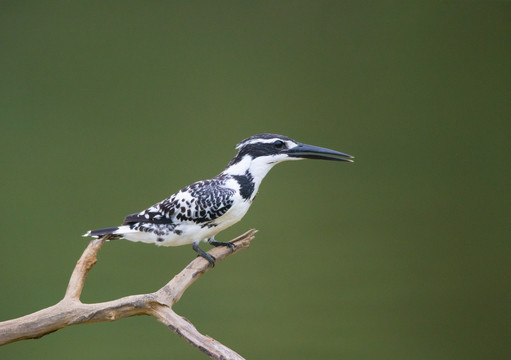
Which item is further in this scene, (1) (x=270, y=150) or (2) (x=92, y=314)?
(1) (x=270, y=150)

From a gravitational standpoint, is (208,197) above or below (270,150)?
below

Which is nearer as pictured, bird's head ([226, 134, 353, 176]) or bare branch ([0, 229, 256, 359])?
bare branch ([0, 229, 256, 359])

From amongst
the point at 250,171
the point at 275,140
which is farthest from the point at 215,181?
the point at 275,140

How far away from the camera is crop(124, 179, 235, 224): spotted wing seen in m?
1.81

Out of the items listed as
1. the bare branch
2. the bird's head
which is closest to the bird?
the bird's head

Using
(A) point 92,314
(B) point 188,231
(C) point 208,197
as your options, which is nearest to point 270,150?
(C) point 208,197

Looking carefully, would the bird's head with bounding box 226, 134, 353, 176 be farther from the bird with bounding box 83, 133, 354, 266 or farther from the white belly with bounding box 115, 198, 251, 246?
the white belly with bounding box 115, 198, 251, 246

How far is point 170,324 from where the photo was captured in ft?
5.33

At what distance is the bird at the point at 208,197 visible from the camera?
1835 mm

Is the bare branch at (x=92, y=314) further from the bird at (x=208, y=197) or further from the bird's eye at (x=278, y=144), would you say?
the bird's eye at (x=278, y=144)

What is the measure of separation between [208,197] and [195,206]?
52 mm

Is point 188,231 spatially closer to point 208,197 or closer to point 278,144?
point 208,197

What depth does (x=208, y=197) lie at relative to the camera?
1.82 meters

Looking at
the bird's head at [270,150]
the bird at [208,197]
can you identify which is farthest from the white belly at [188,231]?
the bird's head at [270,150]
